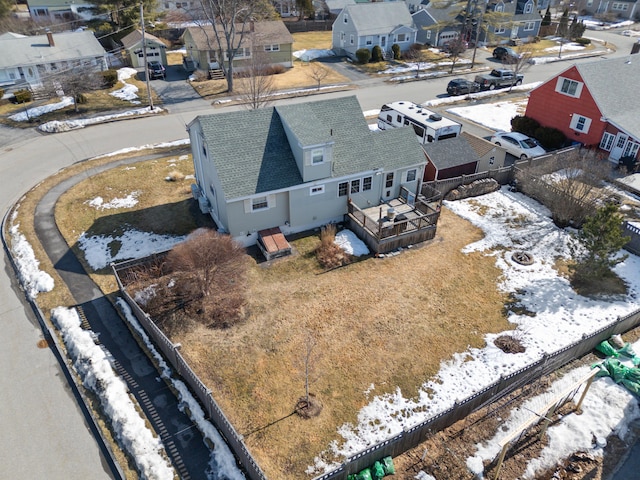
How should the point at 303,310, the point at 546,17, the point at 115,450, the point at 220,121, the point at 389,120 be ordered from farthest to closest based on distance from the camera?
the point at 546,17, the point at 389,120, the point at 220,121, the point at 303,310, the point at 115,450

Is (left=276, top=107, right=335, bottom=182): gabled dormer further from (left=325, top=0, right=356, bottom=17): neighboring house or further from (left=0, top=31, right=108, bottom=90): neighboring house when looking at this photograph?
(left=325, top=0, right=356, bottom=17): neighboring house

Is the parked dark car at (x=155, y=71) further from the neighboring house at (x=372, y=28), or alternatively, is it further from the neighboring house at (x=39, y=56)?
the neighboring house at (x=372, y=28)

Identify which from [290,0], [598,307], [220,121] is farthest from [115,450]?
[290,0]

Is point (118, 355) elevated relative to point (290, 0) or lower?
lower

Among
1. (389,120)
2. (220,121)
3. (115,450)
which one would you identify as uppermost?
(220,121)

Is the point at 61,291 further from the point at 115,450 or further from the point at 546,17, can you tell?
the point at 546,17

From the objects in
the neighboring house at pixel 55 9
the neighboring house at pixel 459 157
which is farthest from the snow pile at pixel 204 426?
the neighboring house at pixel 55 9

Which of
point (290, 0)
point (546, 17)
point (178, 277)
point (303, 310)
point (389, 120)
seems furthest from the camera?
point (290, 0)
